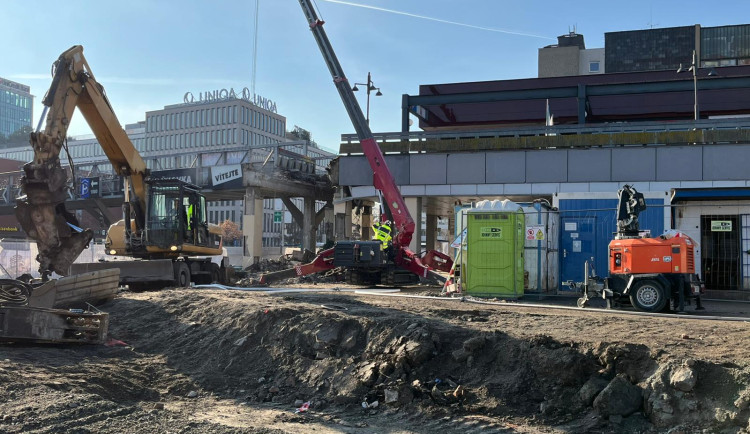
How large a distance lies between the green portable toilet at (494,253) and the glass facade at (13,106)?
159235 mm

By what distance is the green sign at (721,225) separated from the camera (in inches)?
722

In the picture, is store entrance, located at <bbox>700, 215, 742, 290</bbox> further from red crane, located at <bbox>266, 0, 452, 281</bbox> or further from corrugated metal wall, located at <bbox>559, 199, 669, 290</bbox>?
red crane, located at <bbox>266, 0, 452, 281</bbox>

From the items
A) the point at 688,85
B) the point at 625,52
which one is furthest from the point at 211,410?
the point at 625,52

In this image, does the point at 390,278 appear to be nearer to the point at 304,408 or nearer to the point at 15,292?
the point at 15,292

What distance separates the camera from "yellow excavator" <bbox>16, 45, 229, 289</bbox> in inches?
490

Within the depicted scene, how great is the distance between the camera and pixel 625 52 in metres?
47.2

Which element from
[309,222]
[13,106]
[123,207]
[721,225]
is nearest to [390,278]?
[123,207]

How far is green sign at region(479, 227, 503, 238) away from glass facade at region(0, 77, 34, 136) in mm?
159356

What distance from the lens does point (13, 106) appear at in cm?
15850

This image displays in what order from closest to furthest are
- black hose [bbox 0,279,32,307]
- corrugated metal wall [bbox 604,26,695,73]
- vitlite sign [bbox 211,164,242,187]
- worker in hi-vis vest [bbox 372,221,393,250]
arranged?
black hose [bbox 0,279,32,307], worker in hi-vis vest [bbox 372,221,393,250], vitlite sign [bbox 211,164,242,187], corrugated metal wall [bbox 604,26,695,73]

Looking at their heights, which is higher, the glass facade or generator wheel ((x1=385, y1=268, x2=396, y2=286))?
the glass facade

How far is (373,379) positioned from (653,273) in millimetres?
6958

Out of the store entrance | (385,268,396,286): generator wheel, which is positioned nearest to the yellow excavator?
(385,268,396,286): generator wheel

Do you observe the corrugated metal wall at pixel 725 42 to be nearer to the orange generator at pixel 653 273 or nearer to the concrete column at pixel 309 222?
the concrete column at pixel 309 222
